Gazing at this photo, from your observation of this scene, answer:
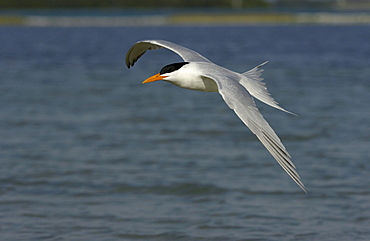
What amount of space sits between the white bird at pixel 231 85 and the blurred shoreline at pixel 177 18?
92.4 meters

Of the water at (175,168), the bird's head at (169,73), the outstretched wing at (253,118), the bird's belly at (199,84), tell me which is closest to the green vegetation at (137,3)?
the water at (175,168)

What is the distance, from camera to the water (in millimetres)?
8852

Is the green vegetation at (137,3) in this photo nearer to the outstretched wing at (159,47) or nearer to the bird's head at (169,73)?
the outstretched wing at (159,47)

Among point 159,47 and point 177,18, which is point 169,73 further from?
point 177,18

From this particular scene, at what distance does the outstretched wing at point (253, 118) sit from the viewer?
233 inches

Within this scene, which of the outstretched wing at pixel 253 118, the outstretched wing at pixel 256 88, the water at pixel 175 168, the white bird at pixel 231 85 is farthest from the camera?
the water at pixel 175 168

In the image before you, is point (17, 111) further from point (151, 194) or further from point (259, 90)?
point (259, 90)

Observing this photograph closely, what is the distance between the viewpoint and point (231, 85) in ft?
23.1

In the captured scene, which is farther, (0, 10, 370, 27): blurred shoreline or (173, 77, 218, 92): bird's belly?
(0, 10, 370, 27): blurred shoreline

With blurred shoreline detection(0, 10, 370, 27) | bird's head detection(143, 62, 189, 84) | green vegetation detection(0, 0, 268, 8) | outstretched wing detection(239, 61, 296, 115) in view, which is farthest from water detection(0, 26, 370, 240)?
green vegetation detection(0, 0, 268, 8)

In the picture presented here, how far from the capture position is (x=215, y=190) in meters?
10.3

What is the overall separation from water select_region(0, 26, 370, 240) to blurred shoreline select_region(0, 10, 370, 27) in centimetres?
Answer: 8300

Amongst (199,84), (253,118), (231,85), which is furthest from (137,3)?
(253,118)

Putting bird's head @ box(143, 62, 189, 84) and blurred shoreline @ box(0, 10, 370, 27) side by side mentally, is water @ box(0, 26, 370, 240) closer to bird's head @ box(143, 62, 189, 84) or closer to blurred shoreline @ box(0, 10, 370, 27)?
bird's head @ box(143, 62, 189, 84)
